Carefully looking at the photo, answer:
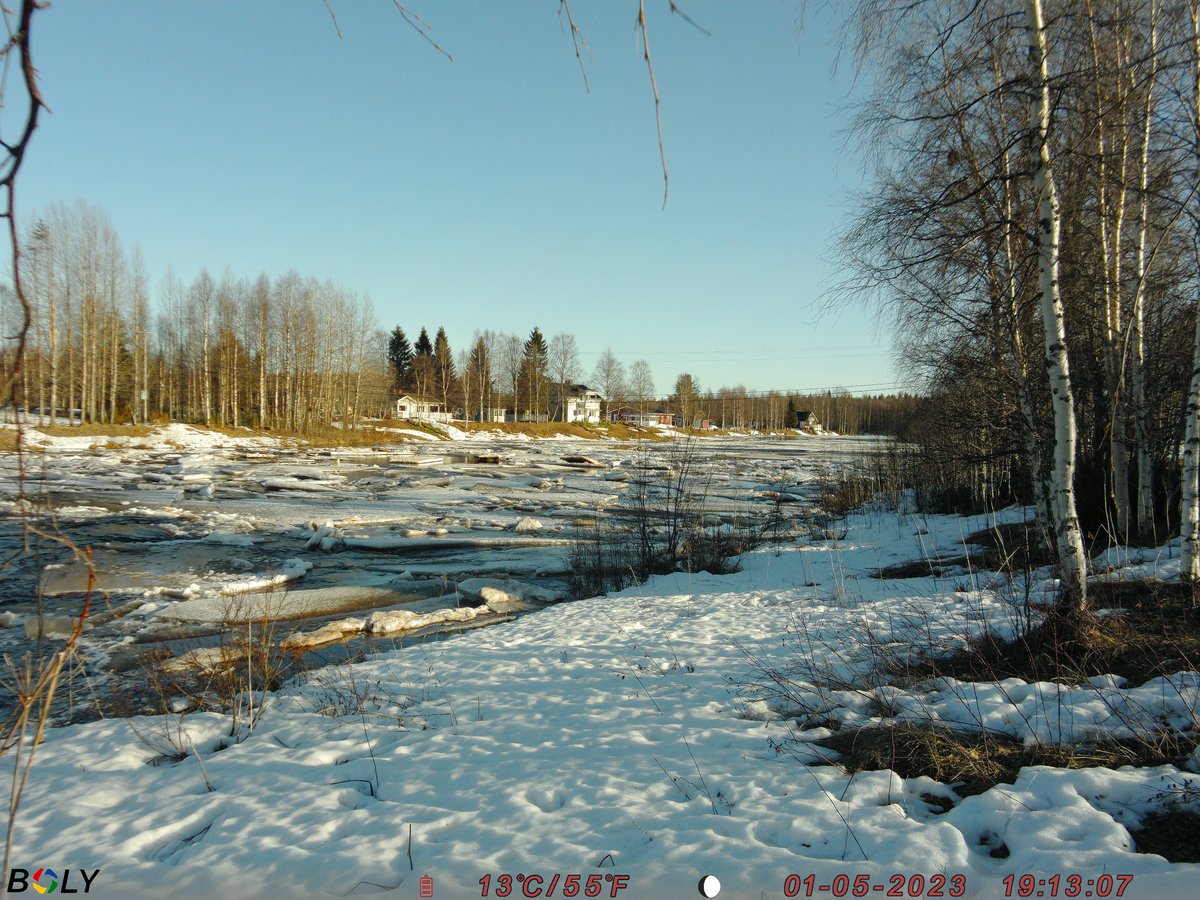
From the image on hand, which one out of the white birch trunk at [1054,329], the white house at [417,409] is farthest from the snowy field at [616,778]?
the white house at [417,409]

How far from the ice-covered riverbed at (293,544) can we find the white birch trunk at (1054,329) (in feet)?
21.3

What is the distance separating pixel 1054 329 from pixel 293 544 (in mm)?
14023

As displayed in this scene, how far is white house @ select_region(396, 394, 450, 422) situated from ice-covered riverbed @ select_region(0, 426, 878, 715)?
40009mm

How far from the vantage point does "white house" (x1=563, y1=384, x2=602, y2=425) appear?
288ft

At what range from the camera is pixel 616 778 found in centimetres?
380

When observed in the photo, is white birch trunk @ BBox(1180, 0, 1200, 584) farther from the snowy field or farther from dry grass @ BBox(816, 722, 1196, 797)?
dry grass @ BBox(816, 722, 1196, 797)

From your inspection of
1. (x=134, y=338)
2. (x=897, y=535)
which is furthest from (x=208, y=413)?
(x=897, y=535)

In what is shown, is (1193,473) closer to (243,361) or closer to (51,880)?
(51,880)

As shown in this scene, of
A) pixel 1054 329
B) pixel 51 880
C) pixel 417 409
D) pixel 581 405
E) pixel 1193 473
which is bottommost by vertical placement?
pixel 51 880

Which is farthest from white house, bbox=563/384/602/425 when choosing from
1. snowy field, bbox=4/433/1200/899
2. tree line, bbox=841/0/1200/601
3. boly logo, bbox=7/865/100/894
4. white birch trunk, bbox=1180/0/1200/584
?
boly logo, bbox=7/865/100/894

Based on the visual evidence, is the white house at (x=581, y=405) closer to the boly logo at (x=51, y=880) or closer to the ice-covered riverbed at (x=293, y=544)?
the ice-covered riverbed at (x=293, y=544)

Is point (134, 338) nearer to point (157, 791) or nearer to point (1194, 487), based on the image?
point (157, 791)

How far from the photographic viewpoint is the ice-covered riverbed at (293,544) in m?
8.42

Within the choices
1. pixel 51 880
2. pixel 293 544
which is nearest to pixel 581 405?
pixel 293 544
